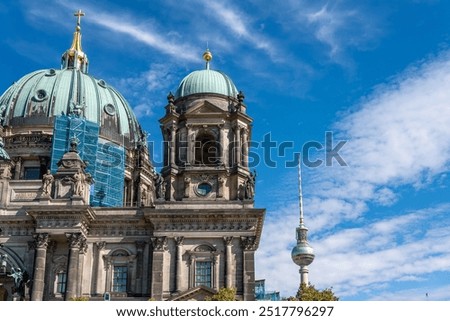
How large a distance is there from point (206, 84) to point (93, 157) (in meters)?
13.0

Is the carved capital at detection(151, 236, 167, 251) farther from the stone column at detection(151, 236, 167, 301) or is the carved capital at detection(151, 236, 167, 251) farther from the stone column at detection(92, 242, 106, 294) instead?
the stone column at detection(92, 242, 106, 294)

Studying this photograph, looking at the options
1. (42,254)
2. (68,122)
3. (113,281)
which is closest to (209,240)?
(113,281)

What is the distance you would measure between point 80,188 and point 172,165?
711cm

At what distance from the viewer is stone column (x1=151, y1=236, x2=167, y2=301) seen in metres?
49.1

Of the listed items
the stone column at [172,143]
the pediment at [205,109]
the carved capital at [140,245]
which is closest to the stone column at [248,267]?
the carved capital at [140,245]

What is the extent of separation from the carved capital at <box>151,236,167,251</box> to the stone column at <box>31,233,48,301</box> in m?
7.71

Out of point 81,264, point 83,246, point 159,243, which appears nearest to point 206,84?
point 159,243

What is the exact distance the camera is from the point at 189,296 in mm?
48594

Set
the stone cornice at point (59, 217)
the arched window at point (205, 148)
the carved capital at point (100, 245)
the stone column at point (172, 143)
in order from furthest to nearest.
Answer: the arched window at point (205, 148), the stone column at point (172, 143), the carved capital at point (100, 245), the stone cornice at point (59, 217)

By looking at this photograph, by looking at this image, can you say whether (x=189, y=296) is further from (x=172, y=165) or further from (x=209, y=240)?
(x=172, y=165)

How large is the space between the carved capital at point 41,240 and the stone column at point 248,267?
1407cm

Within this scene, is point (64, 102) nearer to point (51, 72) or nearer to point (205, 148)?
point (51, 72)

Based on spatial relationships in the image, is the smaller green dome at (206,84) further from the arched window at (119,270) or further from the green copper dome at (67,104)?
the arched window at (119,270)

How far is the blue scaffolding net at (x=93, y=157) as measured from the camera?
61750mm
